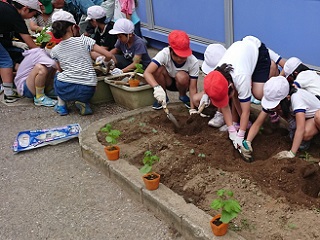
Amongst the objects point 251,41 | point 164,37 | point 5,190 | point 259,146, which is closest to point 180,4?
point 164,37

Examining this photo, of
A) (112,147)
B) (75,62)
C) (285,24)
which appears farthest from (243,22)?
(112,147)

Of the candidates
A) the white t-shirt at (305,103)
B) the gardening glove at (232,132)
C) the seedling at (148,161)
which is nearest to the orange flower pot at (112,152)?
the seedling at (148,161)

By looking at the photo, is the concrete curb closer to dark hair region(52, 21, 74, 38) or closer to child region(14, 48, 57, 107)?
dark hair region(52, 21, 74, 38)

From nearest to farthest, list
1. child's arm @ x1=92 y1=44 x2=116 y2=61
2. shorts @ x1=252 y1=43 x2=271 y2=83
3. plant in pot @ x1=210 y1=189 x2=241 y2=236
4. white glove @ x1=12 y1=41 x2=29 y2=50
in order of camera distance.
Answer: plant in pot @ x1=210 y1=189 x2=241 y2=236, shorts @ x1=252 y1=43 x2=271 y2=83, child's arm @ x1=92 y1=44 x2=116 y2=61, white glove @ x1=12 y1=41 x2=29 y2=50

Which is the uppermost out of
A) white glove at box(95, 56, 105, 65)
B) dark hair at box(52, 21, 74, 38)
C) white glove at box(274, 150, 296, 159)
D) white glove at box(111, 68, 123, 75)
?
dark hair at box(52, 21, 74, 38)

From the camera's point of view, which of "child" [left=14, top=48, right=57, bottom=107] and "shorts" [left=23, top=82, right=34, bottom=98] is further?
"shorts" [left=23, top=82, right=34, bottom=98]

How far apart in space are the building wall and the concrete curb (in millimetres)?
2405

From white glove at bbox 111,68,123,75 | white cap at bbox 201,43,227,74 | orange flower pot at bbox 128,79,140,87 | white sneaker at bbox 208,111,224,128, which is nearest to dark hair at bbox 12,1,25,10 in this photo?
white glove at bbox 111,68,123,75

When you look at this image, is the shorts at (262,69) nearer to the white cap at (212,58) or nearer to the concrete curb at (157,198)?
the white cap at (212,58)

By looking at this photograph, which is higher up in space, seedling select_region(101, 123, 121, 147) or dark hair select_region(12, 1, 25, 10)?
dark hair select_region(12, 1, 25, 10)

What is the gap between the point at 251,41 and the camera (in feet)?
13.1

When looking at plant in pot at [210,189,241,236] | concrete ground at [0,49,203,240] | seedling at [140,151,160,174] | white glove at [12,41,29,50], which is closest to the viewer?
plant in pot at [210,189,241,236]

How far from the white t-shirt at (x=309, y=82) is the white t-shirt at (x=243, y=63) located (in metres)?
0.39

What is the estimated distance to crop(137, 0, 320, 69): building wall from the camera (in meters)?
4.75
